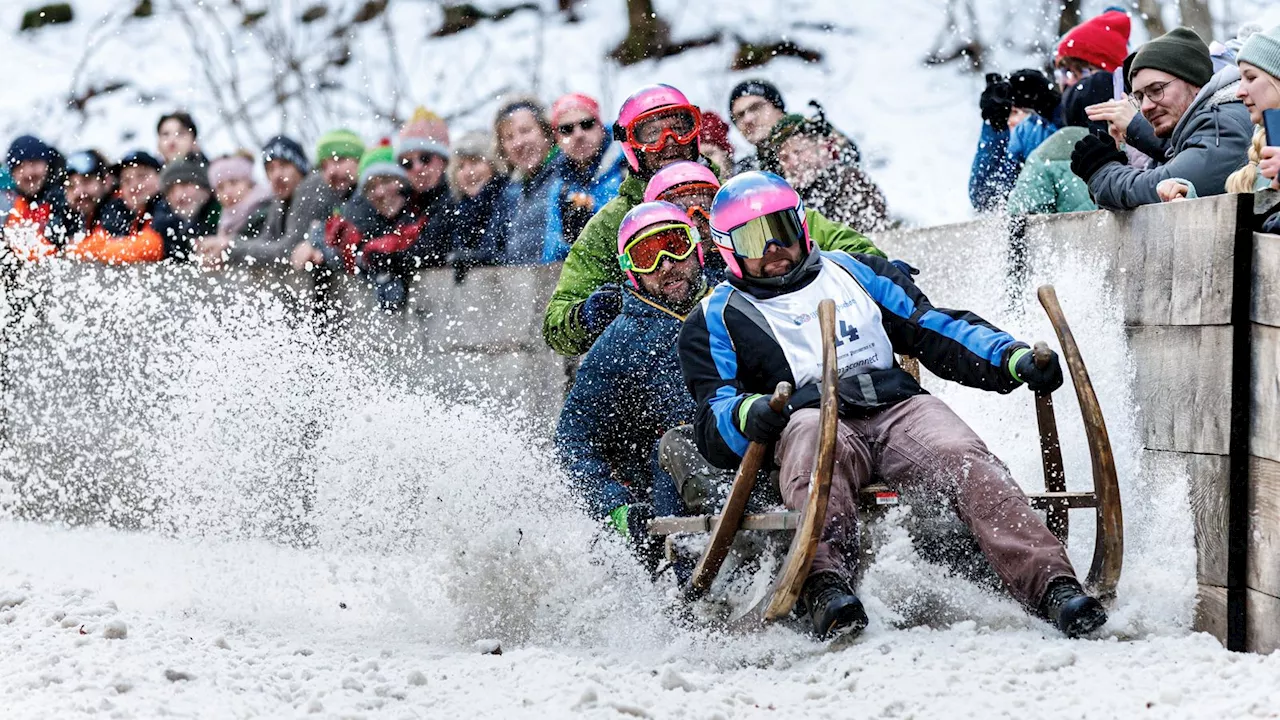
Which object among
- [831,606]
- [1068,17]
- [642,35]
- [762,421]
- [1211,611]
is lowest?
[1211,611]

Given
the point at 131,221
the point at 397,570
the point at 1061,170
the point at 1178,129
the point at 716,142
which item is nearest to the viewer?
the point at 1178,129

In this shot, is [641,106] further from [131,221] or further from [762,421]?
[131,221]

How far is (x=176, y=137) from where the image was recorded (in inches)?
413

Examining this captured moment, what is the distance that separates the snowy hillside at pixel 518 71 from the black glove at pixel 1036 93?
862cm

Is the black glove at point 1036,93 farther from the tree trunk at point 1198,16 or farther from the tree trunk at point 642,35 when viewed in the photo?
the tree trunk at point 642,35

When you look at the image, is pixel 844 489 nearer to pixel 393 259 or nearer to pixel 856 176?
pixel 856 176

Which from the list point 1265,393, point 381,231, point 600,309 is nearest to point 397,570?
point 600,309

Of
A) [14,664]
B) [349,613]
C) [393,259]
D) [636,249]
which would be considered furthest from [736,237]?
[393,259]

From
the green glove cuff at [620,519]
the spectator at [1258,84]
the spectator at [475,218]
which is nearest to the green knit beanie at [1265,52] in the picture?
the spectator at [1258,84]

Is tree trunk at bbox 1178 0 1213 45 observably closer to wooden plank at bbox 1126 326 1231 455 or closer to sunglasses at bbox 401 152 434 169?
sunglasses at bbox 401 152 434 169

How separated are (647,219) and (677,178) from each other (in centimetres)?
50

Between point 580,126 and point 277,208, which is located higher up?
point 580,126

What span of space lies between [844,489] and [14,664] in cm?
253

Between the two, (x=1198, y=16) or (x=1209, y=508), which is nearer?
(x=1209, y=508)
